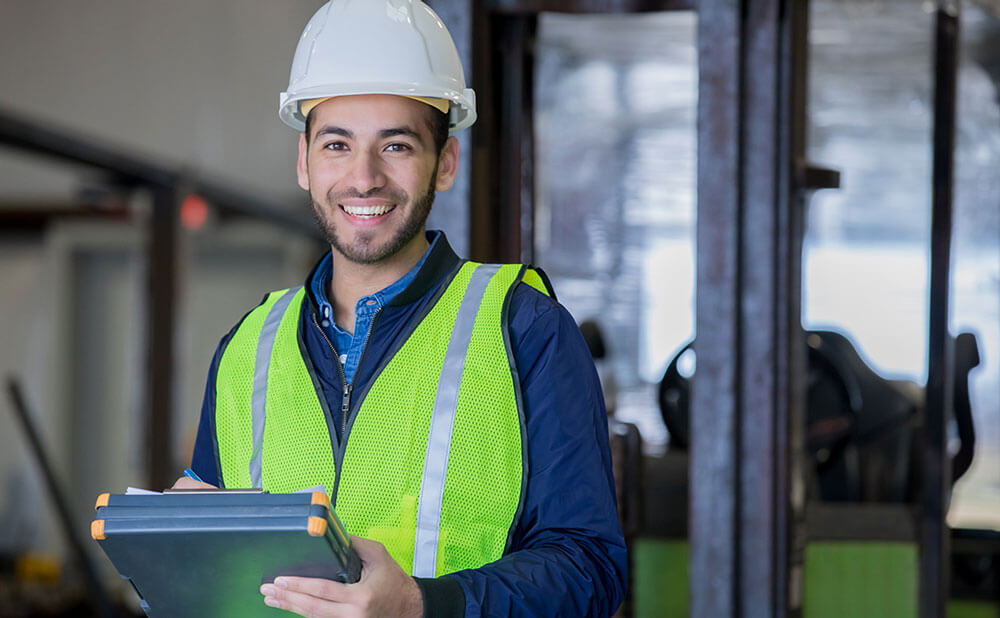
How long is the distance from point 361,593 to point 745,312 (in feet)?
6.13

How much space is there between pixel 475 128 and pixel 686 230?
12.5 feet

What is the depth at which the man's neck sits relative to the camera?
1842 millimetres

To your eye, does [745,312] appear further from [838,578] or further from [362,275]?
[838,578]

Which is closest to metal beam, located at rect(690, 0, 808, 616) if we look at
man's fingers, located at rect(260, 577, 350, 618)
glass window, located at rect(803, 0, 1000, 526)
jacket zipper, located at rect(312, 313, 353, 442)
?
jacket zipper, located at rect(312, 313, 353, 442)

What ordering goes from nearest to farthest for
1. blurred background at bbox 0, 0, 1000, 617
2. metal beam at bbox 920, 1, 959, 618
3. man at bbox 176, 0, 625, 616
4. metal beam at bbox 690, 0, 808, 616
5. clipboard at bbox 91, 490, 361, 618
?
clipboard at bbox 91, 490, 361, 618
man at bbox 176, 0, 625, 616
metal beam at bbox 690, 0, 808, 616
blurred background at bbox 0, 0, 1000, 617
metal beam at bbox 920, 1, 959, 618

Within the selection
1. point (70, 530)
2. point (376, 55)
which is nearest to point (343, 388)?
point (376, 55)

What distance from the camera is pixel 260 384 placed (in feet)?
6.15

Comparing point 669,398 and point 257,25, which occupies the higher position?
point 257,25

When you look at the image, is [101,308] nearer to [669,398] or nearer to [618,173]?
[618,173]

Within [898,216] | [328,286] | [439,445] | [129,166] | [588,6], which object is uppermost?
[588,6]

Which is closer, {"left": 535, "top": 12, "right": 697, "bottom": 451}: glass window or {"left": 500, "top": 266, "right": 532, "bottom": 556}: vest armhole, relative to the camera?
{"left": 500, "top": 266, "right": 532, "bottom": 556}: vest armhole

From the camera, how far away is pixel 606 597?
5.38ft

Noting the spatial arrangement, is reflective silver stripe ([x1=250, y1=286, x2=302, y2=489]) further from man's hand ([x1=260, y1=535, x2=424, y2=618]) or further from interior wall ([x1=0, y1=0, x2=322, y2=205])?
interior wall ([x1=0, y1=0, x2=322, y2=205])

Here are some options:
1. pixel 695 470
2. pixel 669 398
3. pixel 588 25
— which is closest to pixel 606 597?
pixel 695 470
